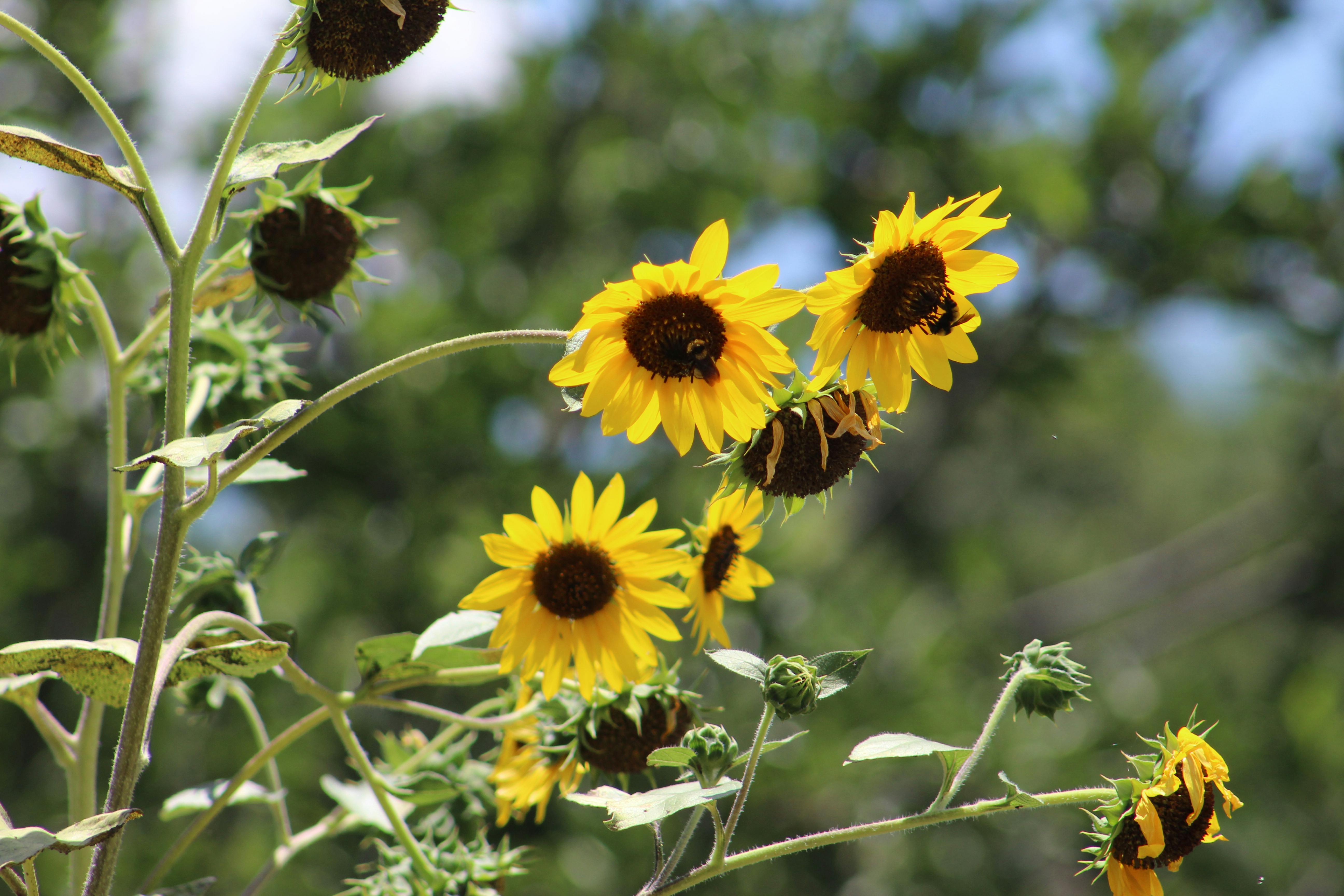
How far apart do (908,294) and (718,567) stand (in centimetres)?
28

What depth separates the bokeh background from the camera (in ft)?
11.0

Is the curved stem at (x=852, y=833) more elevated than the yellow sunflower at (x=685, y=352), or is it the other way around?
the yellow sunflower at (x=685, y=352)

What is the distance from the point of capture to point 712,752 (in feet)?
1.79

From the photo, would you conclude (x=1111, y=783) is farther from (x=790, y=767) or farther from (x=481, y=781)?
(x=790, y=767)

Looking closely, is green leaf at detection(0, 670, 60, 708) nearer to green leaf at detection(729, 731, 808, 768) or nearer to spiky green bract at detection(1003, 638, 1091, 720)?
green leaf at detection(729, 731, 808, 768)

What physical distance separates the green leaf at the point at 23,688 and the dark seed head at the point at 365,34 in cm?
36

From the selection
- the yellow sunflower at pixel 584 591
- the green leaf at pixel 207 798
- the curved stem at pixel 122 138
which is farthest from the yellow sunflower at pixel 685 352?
the green leaf at pixel 207 798

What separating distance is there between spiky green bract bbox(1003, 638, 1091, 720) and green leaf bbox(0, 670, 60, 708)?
0.55 meters

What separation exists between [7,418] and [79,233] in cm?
383

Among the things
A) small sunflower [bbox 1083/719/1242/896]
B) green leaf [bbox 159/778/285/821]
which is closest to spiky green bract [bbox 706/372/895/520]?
small sunflower [bbox 1083/719/1242/896]

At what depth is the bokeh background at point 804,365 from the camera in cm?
335

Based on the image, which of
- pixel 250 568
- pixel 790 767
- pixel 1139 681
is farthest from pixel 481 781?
pixel 1139 681

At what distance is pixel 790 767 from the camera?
3158mm

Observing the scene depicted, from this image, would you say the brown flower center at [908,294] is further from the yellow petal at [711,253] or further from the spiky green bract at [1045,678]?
the spiky green bract at [1045,678]
